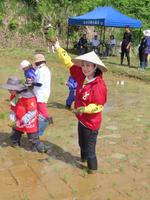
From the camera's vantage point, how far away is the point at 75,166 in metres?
5.56

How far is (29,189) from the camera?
481 centimetres

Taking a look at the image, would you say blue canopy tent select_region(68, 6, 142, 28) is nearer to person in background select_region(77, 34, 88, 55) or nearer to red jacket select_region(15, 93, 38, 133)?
person in background select_region(77, 34, 88, 55)

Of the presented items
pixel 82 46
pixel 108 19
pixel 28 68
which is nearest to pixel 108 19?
pixel 108 19

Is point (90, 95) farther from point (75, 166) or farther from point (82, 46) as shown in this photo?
point (82, 46)

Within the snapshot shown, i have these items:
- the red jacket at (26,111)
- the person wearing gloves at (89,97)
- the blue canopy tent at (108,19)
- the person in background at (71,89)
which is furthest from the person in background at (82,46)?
the person wearing gloves at (89,97)

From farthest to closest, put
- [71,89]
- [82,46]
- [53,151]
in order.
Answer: [82,46], [71,89], [53,151]

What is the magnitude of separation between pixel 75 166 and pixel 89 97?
109 cm

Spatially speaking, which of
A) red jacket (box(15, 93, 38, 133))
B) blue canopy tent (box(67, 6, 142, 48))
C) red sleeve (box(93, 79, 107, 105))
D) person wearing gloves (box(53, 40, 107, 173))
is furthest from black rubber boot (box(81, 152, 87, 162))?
blue canopy tent (box(67, 6, 142, 48))

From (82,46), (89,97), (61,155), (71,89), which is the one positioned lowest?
(82,46)

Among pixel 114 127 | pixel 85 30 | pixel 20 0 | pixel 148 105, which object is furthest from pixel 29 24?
pixel 114 127

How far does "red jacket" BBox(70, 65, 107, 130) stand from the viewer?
16.3 feet

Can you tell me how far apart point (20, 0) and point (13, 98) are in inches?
755

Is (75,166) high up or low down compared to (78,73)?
down

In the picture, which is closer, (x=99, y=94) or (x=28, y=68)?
(x=99, y=94)
